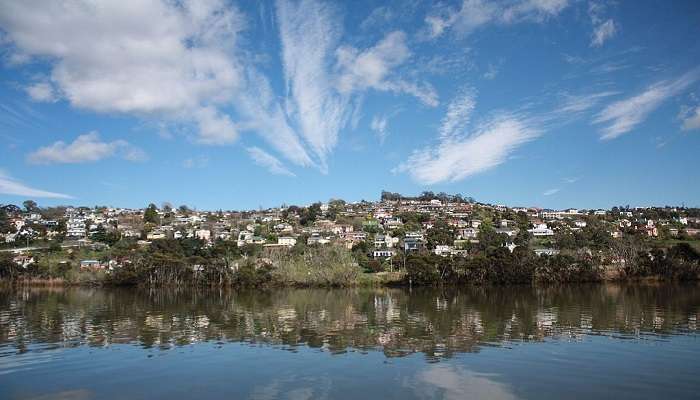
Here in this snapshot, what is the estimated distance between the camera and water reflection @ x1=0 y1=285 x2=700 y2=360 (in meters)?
27.5

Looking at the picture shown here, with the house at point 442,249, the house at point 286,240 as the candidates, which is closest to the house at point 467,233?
the house at point 442,249

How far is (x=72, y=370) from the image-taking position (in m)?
21.6

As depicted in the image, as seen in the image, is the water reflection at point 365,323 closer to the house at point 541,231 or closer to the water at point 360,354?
the water at point 360,354

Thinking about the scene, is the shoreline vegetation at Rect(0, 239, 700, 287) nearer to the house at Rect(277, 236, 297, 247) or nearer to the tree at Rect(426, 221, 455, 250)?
the tree at Rect(426, 221, 455, 250)

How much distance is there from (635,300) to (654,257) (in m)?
34.0

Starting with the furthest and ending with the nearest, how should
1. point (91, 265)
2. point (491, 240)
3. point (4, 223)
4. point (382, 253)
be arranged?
point (4, 223), point (382, 253), point (491, 240), point (91, 265)

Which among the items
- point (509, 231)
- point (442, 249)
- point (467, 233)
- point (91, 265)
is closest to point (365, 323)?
point (442, 249)

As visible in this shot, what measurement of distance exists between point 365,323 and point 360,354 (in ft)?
40.4

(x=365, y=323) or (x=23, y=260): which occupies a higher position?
(x=23, y=260)

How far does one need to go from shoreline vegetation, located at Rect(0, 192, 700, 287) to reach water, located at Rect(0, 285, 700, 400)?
3681cm

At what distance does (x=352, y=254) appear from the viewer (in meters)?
99.3

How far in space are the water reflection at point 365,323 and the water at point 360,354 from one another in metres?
0.12

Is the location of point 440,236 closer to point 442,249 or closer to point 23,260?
point 442,249

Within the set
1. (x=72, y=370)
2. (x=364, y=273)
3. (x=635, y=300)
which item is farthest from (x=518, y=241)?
(x=72, y=370)
